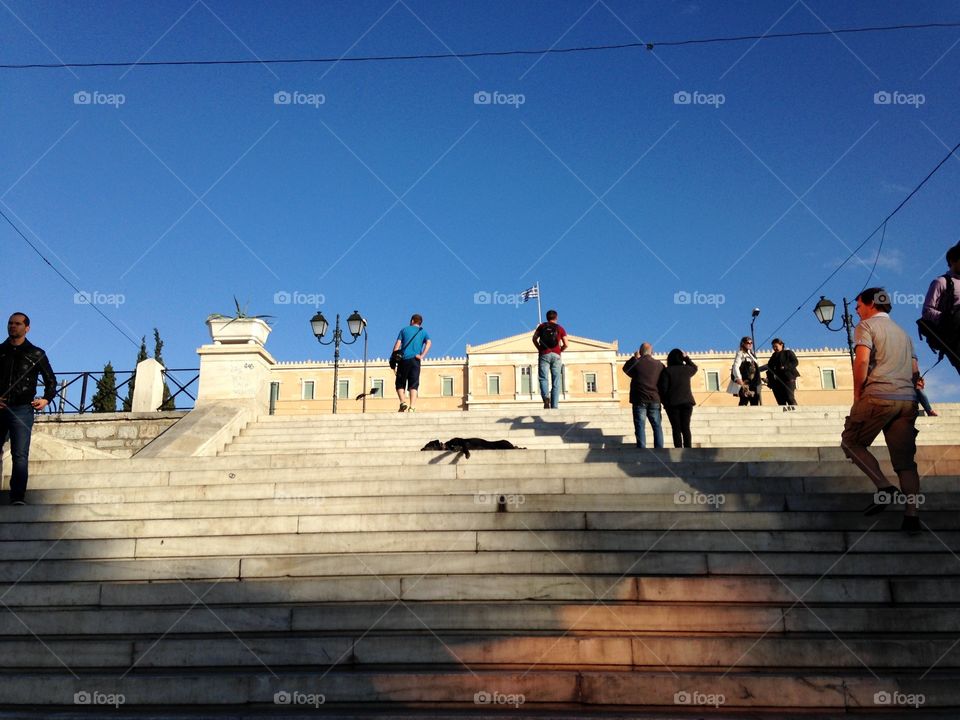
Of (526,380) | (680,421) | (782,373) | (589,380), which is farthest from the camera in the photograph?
(526,380)

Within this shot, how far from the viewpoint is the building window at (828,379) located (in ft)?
203

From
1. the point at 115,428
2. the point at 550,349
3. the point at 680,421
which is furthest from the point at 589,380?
the point at 680,421

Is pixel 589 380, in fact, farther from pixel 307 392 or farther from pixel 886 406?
pixel 886 406

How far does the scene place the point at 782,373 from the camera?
14039 millimetres

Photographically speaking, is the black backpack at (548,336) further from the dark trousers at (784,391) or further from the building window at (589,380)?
the building window at (589,380)

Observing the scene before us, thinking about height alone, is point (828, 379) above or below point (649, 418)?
above

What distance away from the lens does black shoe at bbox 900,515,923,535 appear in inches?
217

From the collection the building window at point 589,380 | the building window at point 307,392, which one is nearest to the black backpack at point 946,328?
the building window at point 589,380

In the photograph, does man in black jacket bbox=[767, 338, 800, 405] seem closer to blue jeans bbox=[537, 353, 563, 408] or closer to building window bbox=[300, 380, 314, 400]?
blue jeans bbox=[537, 353, 563, 408]

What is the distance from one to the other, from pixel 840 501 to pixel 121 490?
6.21 m

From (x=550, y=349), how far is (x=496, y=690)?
348 inches

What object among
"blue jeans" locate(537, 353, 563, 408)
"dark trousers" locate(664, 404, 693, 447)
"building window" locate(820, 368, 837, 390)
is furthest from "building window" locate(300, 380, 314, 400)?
"dark trousers" locate(664, 404, 693, 447)

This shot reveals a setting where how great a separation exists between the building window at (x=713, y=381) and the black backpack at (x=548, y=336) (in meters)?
53.4

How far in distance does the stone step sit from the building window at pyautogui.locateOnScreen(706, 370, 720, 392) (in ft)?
201
